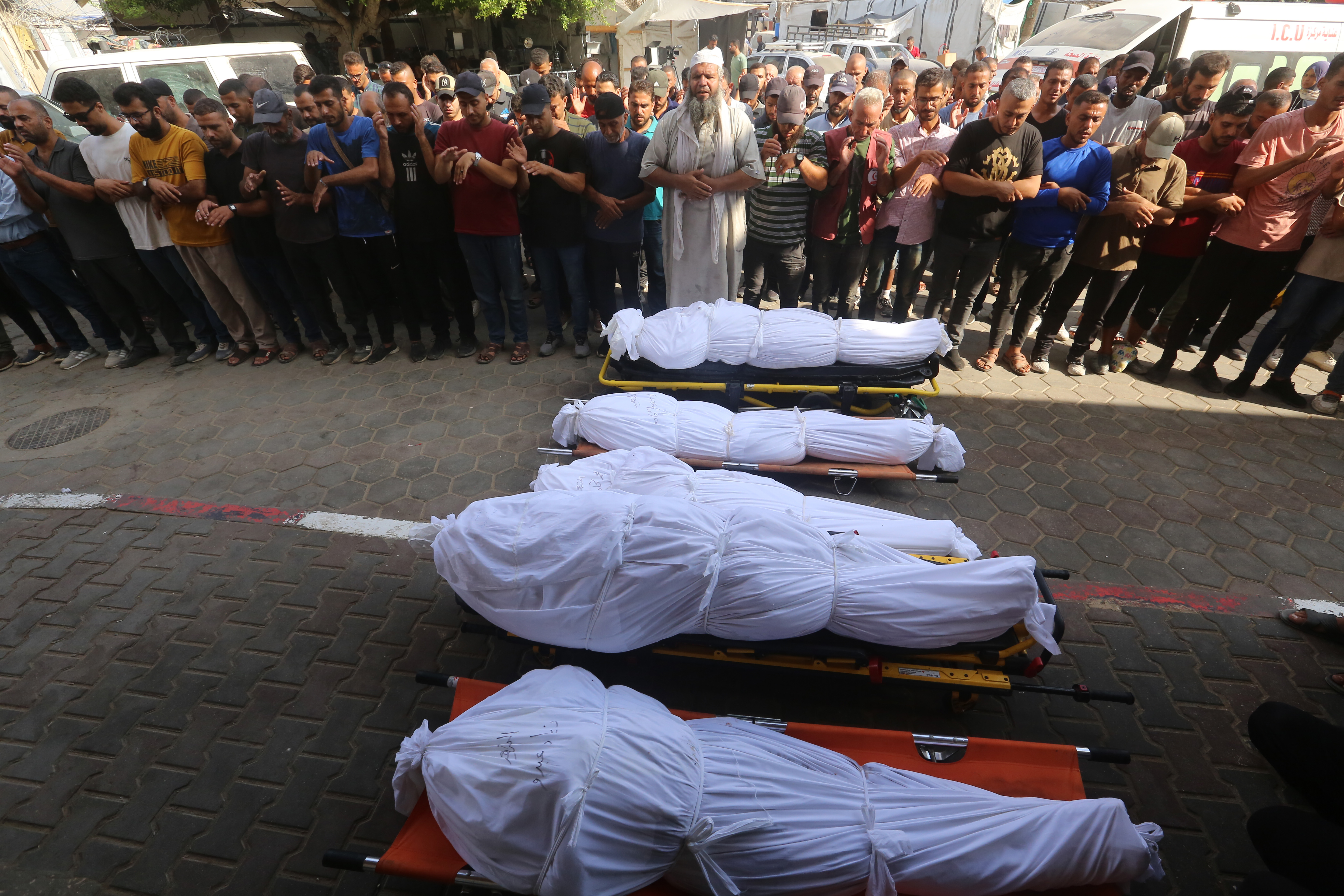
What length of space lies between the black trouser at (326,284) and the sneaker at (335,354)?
1 cm

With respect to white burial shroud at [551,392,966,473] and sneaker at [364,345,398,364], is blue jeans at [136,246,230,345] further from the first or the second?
white burial shroud at [551,392,966,473]

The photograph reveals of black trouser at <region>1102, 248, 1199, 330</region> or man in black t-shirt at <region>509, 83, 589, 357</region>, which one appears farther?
black trouser at <region>1102, 248, 1199, 330</region>

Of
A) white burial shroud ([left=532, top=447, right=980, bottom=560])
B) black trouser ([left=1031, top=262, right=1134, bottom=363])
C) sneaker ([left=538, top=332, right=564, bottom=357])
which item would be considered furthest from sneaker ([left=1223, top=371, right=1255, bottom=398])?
sneaker ([left=538, top=332, right=564, bottom=357])

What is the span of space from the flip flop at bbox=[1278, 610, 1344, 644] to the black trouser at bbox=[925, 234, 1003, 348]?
2826 mm

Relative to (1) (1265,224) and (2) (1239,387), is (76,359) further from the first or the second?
(2) (1239,387)

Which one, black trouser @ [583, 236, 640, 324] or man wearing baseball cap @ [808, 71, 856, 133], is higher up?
man wearing baseball cap @ [808, 71, 856, 133]

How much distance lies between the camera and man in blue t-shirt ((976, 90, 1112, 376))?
4793mm

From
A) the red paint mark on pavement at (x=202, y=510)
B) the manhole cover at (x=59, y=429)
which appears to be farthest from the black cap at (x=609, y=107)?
the manhole cover at (x=59, y=429)

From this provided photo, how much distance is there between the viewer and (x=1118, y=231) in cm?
510

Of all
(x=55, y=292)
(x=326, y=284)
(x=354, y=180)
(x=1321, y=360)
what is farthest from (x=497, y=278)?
(x=1321, y=360)

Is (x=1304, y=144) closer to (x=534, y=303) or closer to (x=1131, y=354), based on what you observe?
(x=1131, y=354)

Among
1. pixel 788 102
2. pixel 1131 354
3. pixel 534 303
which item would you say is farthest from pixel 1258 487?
pixel 534 303

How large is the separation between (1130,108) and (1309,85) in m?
3.31

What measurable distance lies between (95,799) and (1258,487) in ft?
23.0
